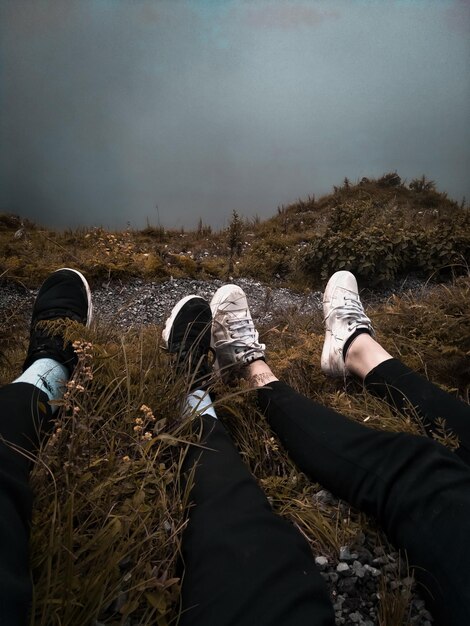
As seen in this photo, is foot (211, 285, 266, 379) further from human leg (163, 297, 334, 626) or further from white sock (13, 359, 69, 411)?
human leg (163, 297, 334, 626)

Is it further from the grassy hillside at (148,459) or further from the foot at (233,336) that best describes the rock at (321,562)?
the foot at (233,336)

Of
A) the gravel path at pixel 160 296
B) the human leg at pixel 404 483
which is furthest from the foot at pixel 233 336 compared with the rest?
the gravel path at pixel 160 296

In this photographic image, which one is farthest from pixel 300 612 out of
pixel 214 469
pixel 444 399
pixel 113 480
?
pixel 444 399

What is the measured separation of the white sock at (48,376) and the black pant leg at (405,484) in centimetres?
116

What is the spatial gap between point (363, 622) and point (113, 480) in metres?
0.92

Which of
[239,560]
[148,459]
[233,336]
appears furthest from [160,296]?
[239,560]

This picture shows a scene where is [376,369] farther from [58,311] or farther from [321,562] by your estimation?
[58,311]

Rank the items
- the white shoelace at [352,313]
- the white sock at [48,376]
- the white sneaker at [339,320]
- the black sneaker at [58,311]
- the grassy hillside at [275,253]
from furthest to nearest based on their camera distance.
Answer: the grassy hillside at [275,253]
the white shoelace at [352,313]
the white sneaker at [339,320]
the black sneaker at [58,311]
the white sock at [48,376]

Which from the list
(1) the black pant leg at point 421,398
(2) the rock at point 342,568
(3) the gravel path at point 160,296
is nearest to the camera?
(2) the rock at point 342,568

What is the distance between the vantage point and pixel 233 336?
120 inches

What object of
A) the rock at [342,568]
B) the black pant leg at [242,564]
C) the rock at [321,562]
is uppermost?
the black pant leg at [242,564]

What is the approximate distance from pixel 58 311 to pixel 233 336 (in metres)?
1.24

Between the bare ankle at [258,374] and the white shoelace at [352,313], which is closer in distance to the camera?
the bare ankle at [258,374]

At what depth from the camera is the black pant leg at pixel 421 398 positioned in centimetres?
195
